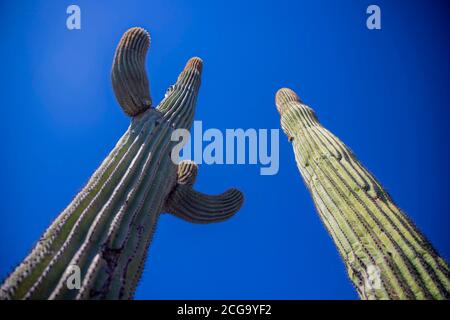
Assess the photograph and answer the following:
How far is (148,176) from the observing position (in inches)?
136

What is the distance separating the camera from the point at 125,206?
9.56ft

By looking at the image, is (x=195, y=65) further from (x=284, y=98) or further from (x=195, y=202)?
(x=195, y=202)

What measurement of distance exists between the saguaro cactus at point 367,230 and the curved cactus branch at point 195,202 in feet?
4.00

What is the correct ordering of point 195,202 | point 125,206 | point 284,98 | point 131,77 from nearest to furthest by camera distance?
point 125,206, point 131,77, point 195,202, point 284,98

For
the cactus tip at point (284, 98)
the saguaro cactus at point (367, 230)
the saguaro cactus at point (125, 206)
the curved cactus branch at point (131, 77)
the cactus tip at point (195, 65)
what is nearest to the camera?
the saguaro cactus at point (125, 206)

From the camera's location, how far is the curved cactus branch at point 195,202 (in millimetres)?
4762

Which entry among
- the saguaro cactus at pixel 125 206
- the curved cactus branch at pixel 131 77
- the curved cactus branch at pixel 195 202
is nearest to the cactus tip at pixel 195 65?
the saguaro cactus at pixel 125 206

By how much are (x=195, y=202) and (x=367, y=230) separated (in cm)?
244

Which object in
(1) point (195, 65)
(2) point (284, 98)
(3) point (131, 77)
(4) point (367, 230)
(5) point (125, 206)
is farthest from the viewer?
(2) point (284, 98)

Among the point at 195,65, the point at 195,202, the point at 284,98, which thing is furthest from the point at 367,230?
the point at 195,65

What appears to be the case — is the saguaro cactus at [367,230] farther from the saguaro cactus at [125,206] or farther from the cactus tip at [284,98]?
the saguaro cactus at [125,206]

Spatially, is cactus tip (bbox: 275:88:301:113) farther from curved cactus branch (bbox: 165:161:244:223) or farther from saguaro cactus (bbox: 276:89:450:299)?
curved cactus branch (bbox: 165:161:244:223)

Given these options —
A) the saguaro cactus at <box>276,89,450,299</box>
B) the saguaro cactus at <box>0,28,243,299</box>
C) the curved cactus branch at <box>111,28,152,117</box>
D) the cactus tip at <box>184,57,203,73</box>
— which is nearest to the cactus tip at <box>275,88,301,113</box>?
the saguaro cactus at <box>276,89,450,299</box>
